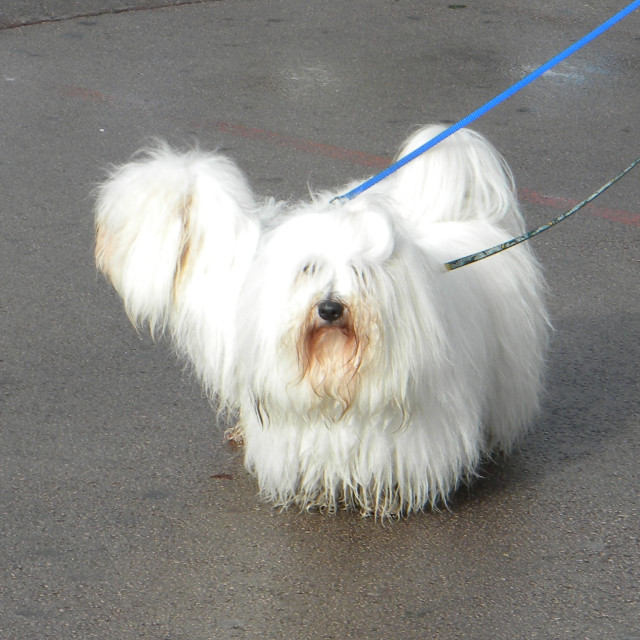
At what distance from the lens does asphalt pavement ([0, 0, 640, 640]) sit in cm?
303

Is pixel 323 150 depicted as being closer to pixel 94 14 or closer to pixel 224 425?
pixel 224 425

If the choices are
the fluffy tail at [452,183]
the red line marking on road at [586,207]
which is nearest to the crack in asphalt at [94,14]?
the red line marking on road at [586,207]

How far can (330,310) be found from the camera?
276cm

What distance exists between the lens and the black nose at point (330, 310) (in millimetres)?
2752

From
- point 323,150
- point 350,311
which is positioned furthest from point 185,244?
point 323,150

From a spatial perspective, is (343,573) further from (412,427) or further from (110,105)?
(110,105)

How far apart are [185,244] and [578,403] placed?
163 centimetres

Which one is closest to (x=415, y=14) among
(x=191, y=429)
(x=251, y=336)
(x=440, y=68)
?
(x=440, y=68)

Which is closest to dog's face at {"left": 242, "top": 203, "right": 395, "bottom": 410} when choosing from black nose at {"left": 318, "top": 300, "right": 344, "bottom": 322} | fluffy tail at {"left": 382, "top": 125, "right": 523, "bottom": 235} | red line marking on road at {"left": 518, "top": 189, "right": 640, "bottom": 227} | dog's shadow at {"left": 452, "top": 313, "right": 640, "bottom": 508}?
black nose at {"left": 318, "top": 300, "right": 344, "bottom": 322}

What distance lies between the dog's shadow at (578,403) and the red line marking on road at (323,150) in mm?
1064

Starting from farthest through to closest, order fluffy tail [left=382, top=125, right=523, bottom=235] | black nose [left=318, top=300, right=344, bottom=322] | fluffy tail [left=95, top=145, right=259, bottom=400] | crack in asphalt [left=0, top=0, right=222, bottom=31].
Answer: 1. crack in asphalt [left=0, top=0, right=222, bottom=31]
2. fluffy tail [left=382, top=125, right=523, bottom=235]
3. fluffy tail [left=95, top=145, right=259, bottom=400]
4. black nose [left=318, top=300, right=344, bottom=322]

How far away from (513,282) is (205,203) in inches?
37.5

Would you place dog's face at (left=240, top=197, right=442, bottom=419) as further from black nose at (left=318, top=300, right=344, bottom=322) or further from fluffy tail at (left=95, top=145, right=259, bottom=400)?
fluffy tail at (left=95, top=145, right=259, bottom=400)

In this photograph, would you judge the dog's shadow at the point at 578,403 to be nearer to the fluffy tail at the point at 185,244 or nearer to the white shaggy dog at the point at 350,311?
the white shaggy dog at the point at 350,311
